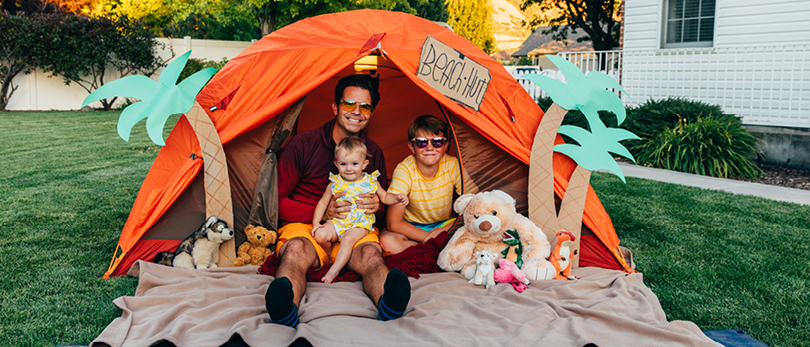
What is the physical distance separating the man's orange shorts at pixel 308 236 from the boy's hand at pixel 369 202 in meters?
0.13

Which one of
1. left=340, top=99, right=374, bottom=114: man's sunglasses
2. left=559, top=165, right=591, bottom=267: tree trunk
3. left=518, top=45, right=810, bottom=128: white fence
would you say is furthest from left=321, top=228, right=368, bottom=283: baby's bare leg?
left=518, top=45, right=810, bottom=128: white fence

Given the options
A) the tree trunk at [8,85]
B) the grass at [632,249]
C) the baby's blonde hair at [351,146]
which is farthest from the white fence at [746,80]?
the tree trunk at [8,85]

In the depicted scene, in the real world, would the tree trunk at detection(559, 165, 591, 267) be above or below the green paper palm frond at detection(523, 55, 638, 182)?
below

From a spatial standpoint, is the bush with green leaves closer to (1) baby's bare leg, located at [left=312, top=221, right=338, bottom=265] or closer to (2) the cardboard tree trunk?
(1) baby's bare leg, located at [left=312, top=221, right=338, bottom=265]

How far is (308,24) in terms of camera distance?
131 inches

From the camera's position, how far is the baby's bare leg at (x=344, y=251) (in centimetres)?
274

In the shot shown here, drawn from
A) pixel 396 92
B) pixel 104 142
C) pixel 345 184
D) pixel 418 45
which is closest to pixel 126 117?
pixel 345 184

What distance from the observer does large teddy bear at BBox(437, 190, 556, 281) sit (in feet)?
9.11

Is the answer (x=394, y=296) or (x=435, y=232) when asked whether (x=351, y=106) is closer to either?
(x=435, y=232)

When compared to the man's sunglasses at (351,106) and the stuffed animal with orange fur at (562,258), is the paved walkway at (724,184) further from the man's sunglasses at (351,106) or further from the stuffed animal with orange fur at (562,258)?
the man's sunglasses at (351,106)

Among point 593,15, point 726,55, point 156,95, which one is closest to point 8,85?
point 156,95

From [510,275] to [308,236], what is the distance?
1.15m

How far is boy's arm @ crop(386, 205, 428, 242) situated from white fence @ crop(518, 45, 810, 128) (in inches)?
183

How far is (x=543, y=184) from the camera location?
3029 millimetres
